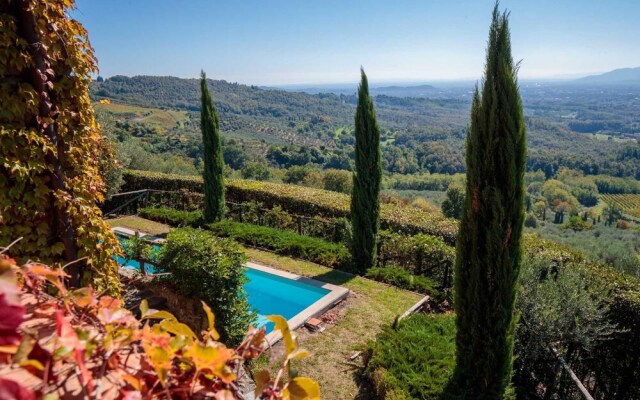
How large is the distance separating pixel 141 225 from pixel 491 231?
12.7m

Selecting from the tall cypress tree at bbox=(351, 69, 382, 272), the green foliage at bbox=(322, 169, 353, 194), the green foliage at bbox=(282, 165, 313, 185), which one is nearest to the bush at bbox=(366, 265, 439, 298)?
the tall cypress tree at bbox=(351, 69, 382, 272)

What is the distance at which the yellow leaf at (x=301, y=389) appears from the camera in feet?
2.89

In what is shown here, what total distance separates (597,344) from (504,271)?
3.42 meters

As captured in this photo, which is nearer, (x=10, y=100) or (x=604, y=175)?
(x=10, y=100)

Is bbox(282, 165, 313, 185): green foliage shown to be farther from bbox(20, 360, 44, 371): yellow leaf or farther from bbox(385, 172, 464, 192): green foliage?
bbox(20, 360, 44, 371): yellow leaf

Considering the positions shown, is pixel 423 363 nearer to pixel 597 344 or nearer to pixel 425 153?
pixel 597 344

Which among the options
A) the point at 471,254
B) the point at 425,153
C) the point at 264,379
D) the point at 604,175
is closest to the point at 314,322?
the point at 471,254

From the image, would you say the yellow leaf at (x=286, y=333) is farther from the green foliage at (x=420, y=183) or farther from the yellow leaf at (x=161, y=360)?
the green foliage at (x=420, y=183)

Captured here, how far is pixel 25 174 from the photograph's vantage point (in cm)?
294

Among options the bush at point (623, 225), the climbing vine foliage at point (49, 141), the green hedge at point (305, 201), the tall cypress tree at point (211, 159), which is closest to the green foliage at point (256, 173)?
the green hedge at point (305, 201)

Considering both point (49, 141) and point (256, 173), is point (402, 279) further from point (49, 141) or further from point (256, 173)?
point (256, 173)

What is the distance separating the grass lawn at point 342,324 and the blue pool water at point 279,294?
0.48 metres

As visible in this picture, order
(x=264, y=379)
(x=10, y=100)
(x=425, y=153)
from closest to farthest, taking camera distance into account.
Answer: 1. (x=264, y=379)
2. (x=10, y=100)
3. (x=425, y=153)

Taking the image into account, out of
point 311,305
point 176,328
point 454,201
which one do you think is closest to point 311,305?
point 311,305
